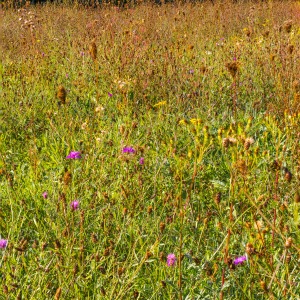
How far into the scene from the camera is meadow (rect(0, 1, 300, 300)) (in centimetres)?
136

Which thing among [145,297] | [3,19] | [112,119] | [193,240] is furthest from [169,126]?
[3,19]

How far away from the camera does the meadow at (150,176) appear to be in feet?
4.46

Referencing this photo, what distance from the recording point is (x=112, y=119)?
299 centimetres

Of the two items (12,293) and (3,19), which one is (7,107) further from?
(3,19)

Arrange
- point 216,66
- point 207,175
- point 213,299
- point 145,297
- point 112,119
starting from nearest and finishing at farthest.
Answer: point 213,299 → point 145,297 → point 207,175 → point 112,119 → point 216,66

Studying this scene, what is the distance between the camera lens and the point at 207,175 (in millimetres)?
2277

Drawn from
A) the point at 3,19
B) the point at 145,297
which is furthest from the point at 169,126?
the point at 3,19

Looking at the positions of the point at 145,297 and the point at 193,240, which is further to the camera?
the point at 193,240

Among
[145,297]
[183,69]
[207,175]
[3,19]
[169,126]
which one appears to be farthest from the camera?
[3,19]

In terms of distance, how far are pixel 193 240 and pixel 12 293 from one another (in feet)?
2.21

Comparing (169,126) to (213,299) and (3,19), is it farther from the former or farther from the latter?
(3,19)

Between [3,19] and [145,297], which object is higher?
[3,19]

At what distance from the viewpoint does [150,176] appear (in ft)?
6.93

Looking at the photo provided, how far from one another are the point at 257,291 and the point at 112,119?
70.5 inches
